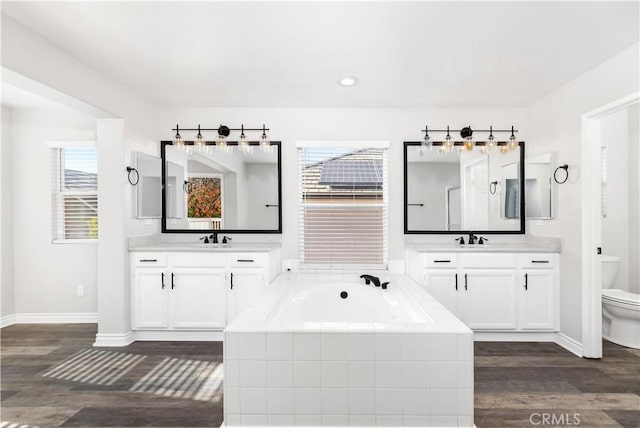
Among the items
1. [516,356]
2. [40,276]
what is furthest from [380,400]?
[40,276]

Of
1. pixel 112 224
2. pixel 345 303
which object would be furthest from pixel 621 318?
pixel 112 224

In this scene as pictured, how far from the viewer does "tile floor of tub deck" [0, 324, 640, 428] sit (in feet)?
6.67

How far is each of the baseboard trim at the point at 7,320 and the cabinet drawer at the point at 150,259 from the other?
6.04 feet

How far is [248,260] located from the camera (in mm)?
3262

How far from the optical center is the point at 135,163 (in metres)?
3.35

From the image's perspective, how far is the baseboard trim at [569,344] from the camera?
9.63 feet

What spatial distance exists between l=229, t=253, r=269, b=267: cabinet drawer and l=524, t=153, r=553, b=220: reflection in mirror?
8.96 feet

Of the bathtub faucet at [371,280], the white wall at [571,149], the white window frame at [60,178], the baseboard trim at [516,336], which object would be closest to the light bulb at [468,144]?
the white wall at [571,149]

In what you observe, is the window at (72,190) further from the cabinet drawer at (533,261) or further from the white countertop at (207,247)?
the cabinet drawer at (533,261)

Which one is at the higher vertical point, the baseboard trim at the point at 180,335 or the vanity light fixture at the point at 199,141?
the vanity light fixture at the point at 199,141

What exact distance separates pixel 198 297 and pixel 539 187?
3.50m

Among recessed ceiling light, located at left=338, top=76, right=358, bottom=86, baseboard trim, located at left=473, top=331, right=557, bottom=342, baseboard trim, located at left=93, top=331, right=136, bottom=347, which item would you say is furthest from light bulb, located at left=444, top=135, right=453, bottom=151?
baseboard trim, located at left=93, top=331, right=136, bottom=347

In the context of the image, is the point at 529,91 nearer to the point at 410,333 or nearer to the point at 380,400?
the point at 410,333

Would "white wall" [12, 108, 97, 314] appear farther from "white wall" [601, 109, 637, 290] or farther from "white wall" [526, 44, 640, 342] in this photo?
"white wall" [601, 109, 637, 290]
